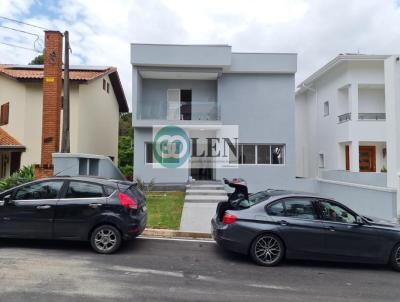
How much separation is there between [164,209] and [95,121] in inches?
406

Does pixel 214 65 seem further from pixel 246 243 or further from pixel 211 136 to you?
pixel 246 243

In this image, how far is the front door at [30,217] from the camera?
6.39 metres

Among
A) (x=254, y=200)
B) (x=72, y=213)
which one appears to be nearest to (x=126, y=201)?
(x=72, y=213)

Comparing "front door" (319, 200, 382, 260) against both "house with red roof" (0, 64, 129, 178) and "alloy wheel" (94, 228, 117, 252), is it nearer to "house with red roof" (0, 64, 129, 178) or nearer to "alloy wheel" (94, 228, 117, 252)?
"alloy wheel" (94, 228, 117, 252)

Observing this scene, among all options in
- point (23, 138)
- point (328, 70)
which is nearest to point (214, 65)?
point (328, 70)

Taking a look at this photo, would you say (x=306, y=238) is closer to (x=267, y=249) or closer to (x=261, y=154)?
(x=267, y=249)

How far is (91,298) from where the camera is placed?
4309 millimetres

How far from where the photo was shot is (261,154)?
17.1 metres

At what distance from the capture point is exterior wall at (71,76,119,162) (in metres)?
16.8

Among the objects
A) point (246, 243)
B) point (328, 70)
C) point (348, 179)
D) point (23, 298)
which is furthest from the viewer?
point (328, 70)

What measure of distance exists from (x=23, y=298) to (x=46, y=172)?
8.11 meters

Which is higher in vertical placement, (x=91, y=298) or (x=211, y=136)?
(x=211, y=136)

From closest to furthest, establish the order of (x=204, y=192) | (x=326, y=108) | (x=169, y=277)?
(x=169, y=277) < (x=204, y=192) < (x=326, y=108)

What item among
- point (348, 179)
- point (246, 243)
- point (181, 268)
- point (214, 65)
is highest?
point (214, 65)
